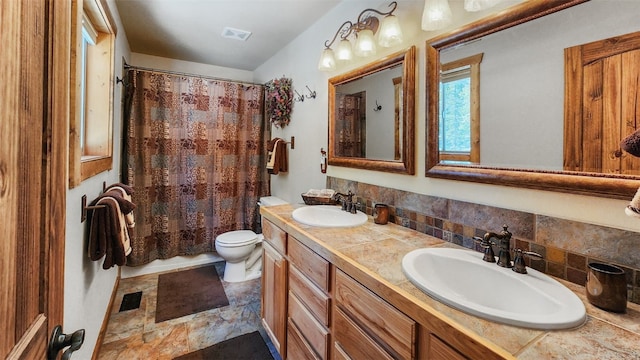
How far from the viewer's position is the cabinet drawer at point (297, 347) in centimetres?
140

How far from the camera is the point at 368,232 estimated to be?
148 cm

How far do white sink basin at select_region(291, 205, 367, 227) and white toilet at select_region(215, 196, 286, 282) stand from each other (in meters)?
1.14

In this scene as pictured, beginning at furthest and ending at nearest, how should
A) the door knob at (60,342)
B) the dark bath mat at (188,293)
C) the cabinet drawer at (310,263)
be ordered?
the dark bath mat at (188,293) → the cabinet drawer at (310,263) → the door knob at (60,342)

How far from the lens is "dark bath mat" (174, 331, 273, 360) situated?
184 centimetres

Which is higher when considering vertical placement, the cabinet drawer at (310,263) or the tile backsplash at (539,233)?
the tile backsplash at (539,233)

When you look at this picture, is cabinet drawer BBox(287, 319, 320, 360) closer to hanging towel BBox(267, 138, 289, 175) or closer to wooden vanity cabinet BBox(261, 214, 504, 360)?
wooden vanity cabinet BBox(261, 214, 504, 360)

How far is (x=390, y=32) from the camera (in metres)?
1.55

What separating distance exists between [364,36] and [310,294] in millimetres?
1484

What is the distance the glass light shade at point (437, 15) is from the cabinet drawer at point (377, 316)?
1179 millimetres

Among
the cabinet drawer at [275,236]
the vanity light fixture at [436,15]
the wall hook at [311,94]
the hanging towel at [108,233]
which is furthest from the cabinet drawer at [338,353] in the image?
the wall hook at [311,94]

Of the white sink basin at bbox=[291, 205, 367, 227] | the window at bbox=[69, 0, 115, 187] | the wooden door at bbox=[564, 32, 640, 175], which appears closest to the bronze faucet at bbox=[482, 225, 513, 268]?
the wooden door at bbox=[564, 32, 640, 175]

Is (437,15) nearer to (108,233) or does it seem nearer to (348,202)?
(348,202)

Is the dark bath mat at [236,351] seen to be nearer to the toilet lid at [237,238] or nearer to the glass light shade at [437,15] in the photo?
the toilet lid at [237,238]

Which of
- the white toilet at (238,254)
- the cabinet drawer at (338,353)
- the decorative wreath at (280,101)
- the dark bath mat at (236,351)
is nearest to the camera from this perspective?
the cabinet drawer at (338,353)
